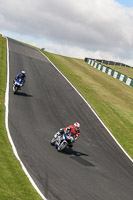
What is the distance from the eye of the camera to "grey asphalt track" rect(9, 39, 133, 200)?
11.6m

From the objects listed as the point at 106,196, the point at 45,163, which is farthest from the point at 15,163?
the point at 106,196

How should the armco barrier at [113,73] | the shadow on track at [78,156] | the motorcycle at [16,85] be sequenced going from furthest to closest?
the armco barrier at [113,73] < the motorcycle at [16,85] < the shadow on track at [78,156]

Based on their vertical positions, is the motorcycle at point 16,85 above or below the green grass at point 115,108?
above

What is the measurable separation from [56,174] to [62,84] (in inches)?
842

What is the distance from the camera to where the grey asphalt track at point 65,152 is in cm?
1159

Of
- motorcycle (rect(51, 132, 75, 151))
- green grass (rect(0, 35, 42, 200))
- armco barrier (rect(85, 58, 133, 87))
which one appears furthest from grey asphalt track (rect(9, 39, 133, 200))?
armco barrier (rect(85, 58, 133, 87))

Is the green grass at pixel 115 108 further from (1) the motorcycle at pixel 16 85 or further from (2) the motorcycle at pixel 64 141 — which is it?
(1) the motorcycle at pixel 16 85

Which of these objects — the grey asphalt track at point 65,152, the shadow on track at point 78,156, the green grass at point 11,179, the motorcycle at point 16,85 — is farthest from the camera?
the motorcycle at point 16,85

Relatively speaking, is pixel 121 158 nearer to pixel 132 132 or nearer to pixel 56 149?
pixel 56 149

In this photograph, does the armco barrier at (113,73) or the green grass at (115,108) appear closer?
the green grass at (115,108)

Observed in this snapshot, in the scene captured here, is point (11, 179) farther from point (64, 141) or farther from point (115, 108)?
point (115, 108)

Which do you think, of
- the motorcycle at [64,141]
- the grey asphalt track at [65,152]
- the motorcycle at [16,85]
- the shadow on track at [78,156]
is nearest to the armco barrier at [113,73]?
the grey asphalt track at [65,152]

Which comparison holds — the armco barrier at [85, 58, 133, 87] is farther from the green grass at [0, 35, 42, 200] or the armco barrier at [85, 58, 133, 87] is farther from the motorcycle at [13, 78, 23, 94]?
the green grass at [0, 35, 42, 200]

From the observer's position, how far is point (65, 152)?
15.5 meters
